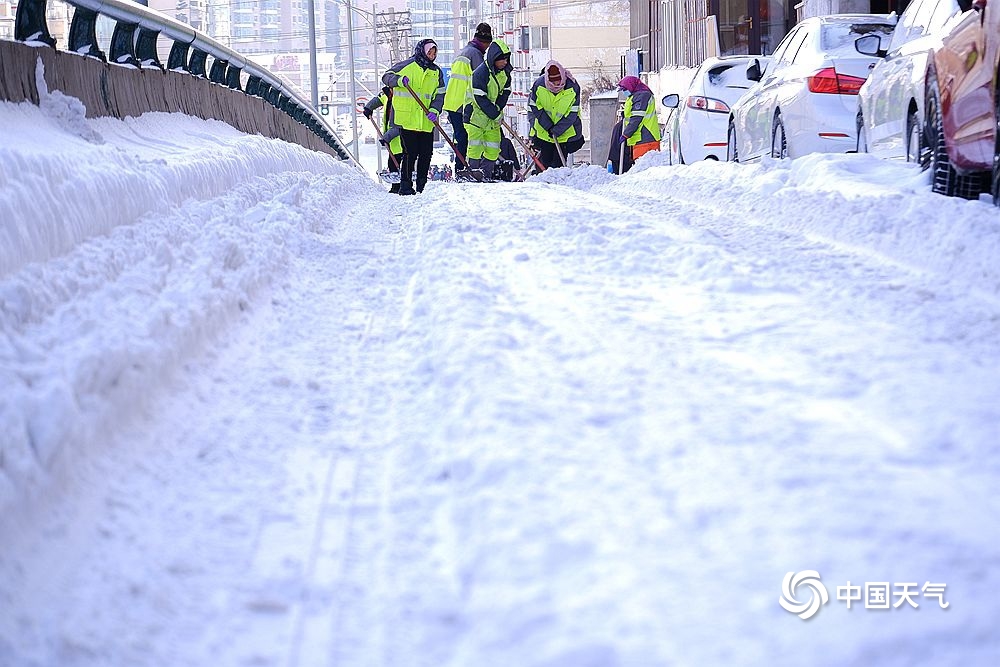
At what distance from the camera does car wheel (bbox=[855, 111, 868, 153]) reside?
10727 millimetres

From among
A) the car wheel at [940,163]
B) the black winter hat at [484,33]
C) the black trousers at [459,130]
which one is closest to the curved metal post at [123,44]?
the car wheel at [940,163]

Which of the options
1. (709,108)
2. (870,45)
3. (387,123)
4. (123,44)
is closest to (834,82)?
(870,45)

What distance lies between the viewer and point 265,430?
3543 millimetres

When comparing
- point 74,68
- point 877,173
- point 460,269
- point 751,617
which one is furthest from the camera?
point 877,173

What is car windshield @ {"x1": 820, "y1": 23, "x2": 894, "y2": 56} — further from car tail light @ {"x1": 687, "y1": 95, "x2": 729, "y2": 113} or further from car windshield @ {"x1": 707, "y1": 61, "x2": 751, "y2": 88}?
car windshield @ {"x1": 707, "y1": 61, "x2": 751, "y2": 88}

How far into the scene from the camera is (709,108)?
17.0m

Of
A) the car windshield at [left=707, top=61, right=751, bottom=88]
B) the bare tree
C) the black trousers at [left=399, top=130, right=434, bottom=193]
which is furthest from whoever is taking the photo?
the bare tree

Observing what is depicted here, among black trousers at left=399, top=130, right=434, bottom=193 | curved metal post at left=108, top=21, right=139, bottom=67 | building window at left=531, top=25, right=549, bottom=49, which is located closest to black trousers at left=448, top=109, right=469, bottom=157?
black trousers at left=399, top=130, right=434, bottom=193

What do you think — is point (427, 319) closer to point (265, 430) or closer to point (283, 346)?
point (283, 346)

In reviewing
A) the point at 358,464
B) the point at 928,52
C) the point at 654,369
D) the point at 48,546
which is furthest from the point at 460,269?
the point at 928,52

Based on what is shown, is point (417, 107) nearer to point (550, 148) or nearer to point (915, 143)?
point (550, 148)

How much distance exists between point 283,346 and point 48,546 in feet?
6.66

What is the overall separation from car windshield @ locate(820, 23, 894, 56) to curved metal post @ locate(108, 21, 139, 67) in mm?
6186

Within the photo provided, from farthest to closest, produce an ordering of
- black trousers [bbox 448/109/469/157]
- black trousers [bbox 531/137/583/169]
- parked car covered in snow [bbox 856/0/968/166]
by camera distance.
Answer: black trousers [bbox 531/137/583/169]
black trousers [bbox 448/109/469/157]
parked car covered in snow [bbox 856/0/968/166]
